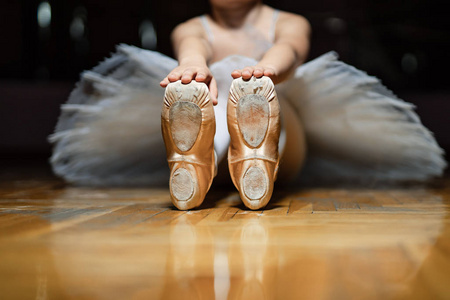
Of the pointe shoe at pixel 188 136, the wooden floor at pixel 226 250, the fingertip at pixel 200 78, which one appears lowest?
the wooden floor at pixel 226 250

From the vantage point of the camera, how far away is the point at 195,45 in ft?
3.64

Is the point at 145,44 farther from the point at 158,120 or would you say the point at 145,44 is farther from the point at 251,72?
the point at 251,72

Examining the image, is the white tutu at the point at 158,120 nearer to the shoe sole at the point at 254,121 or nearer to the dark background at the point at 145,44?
the shoe sole at the point at 254,121

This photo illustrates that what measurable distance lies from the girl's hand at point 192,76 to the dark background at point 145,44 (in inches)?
68.5

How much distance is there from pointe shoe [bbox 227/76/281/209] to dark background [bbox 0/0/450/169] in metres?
1.78

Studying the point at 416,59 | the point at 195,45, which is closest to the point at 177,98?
the point at 195,45

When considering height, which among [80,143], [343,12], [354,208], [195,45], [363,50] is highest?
[343,12]

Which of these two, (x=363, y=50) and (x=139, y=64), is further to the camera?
(x=363, y=50)

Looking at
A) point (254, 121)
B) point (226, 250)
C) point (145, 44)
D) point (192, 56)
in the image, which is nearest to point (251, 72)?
point (254, 121)

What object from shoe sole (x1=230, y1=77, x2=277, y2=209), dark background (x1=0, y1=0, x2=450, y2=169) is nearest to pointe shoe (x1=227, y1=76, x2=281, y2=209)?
shoe sole (x1=230, y1=77, x2=277, y2=209)

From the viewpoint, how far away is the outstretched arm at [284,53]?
89 cm

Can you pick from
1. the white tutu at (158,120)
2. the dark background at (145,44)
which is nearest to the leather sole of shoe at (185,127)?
the white tutu at (158,120)

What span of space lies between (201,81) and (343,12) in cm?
250

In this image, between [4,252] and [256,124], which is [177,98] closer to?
[256,124]
